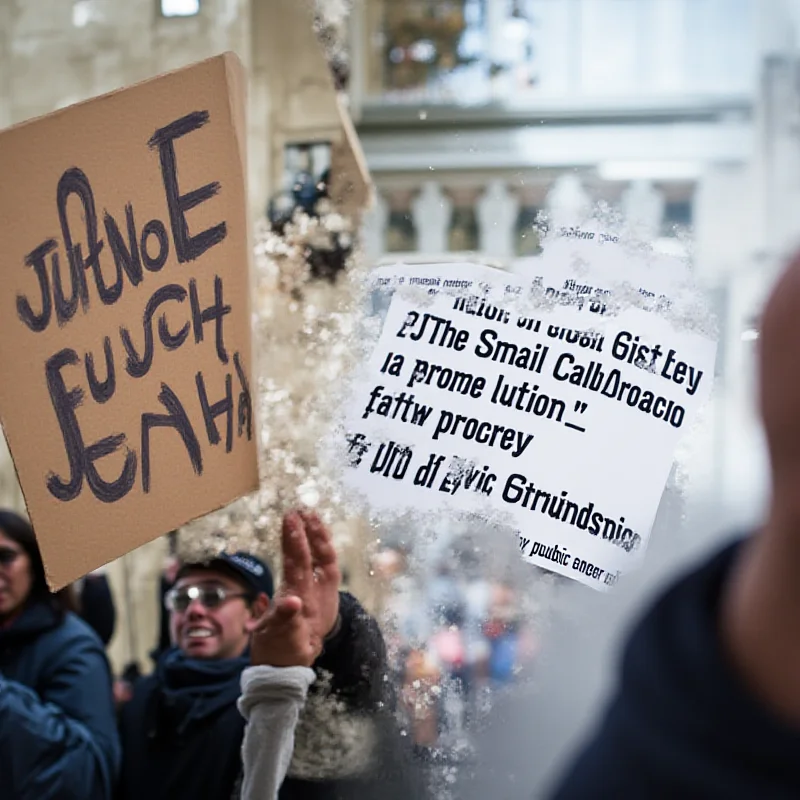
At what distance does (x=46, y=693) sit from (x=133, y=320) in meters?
0.54

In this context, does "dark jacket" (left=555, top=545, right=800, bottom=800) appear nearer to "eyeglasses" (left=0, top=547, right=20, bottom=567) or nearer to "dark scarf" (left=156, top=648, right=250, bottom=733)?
"dark scarf" (left=156, top=648, right=250, bottom=733)

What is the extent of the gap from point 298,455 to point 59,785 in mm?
483

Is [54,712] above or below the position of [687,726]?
below

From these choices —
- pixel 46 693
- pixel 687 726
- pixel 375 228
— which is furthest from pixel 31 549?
pixel 687 726

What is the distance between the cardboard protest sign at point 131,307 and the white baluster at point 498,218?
22 cm

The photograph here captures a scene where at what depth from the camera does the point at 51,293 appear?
0.99 meters

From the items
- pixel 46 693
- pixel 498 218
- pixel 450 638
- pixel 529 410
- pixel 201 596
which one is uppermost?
pixel 498 218

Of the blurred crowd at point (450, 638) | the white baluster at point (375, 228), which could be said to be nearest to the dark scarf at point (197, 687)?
the blurred crowd at point (450, 638)

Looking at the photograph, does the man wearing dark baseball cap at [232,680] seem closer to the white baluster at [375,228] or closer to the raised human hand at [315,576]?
the raised human hand at [315,576]

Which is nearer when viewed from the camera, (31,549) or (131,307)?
(131,307)

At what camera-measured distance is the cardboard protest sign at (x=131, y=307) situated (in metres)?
0.98

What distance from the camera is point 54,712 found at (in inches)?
48.8

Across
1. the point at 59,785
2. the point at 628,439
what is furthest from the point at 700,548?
the point at 59,785

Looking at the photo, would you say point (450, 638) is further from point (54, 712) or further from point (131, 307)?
point (54, 712)
